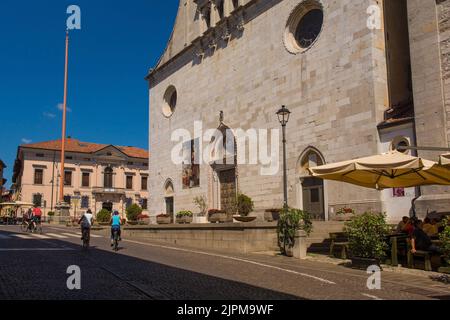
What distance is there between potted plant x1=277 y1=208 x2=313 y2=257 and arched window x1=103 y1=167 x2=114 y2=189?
2212 inches

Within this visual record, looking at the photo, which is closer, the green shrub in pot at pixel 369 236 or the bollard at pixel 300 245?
the green shrub in pot at pixel 369 236

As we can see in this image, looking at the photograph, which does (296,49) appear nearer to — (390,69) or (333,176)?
(390,69)

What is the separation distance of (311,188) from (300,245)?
7.16 meters

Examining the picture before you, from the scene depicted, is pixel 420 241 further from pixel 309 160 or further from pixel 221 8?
pixel 221 8

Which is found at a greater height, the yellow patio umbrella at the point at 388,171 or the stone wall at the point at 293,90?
the stone wall at the point at 293,90

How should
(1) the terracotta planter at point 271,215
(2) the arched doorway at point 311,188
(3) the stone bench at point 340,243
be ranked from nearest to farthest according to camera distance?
(3) the stone bench at point 340,243
(1) the terracotta planter at point 271,215
(2) the arched doorway at point 311,188

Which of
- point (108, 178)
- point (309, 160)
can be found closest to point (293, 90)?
point (309, 160)

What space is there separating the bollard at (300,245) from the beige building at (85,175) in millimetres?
51657

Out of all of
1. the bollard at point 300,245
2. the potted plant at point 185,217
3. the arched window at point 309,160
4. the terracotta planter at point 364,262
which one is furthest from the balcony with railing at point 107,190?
the terracotta planter at point 364,262

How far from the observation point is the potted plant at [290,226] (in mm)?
14711

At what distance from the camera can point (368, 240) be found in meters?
11.8

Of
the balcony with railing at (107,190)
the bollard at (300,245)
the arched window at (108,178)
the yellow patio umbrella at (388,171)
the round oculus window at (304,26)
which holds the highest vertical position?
the round oculus window at (304,26)

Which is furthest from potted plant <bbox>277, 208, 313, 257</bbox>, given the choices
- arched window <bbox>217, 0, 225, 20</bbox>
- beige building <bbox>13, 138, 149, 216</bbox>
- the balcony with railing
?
the balcony with railing

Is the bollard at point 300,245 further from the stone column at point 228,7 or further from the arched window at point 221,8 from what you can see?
the arched window at point 221,8
